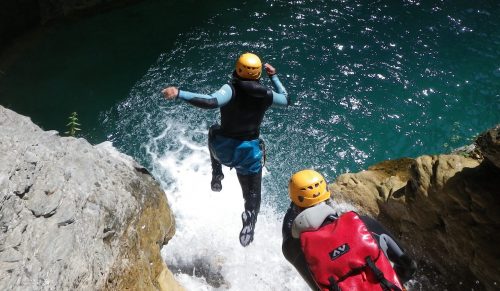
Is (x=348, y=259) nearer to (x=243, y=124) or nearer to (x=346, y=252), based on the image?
(x=346, y=252)

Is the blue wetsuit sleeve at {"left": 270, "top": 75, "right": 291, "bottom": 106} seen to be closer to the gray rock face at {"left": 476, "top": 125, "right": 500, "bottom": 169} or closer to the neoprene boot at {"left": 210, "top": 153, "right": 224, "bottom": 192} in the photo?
the neoprene boot at {"left": 210, "top": 153, "right": 224, "bottom": 192}

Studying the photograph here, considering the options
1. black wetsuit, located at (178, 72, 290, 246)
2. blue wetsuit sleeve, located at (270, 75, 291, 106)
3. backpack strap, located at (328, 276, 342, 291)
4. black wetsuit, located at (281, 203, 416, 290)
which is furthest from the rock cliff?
backpack strap, located at (328, 276, 342, 291)

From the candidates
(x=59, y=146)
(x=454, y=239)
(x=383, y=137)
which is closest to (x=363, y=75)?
(x=383, y=137)

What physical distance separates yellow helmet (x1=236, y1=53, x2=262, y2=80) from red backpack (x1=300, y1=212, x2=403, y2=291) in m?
2.16

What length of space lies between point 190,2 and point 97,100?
17.2 ft

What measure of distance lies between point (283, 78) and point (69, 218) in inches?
287

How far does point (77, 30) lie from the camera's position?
41.4ft

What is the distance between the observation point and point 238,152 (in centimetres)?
538

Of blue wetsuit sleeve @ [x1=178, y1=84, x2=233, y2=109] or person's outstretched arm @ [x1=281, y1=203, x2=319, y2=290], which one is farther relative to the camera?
blue wetsuit sleeve @ [x1=178, y1=84, x2=233, y2=109]

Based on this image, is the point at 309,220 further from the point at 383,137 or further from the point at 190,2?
the point at 190,2

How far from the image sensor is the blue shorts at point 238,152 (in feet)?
17.6

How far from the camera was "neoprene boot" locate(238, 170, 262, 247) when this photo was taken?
230 inches

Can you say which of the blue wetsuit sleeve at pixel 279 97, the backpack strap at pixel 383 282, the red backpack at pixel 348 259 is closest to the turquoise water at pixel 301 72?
the blue wetsuit sleeve at pixel 279 97

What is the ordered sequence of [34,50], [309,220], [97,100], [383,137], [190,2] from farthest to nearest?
[190,2], [34,50], [97,100], [383,137], [309,220]
